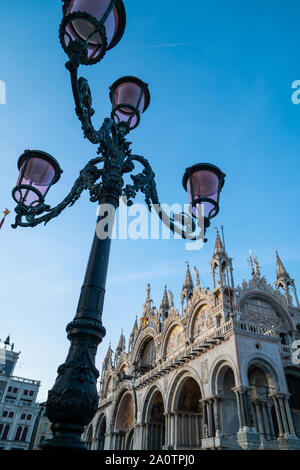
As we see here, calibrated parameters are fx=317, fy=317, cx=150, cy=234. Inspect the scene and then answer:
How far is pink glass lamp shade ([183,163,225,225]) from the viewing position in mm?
5188

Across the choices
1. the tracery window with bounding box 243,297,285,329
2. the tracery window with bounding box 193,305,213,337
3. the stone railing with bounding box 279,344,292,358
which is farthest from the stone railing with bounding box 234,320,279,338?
the tracery window with bounding box 193,305,213,337

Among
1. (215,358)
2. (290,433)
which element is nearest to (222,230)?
(215,358)

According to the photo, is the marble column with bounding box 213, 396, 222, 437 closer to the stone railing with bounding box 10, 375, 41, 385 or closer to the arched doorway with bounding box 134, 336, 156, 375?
the arched doorway with bounding box 134, 336, 156, 375

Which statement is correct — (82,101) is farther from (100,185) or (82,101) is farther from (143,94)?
(143,94)

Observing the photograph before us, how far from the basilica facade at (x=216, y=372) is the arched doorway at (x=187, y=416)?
56 mm

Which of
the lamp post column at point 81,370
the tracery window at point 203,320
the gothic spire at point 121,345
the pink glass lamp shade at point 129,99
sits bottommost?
the lamp post column at point 81,370

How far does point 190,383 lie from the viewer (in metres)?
20.0

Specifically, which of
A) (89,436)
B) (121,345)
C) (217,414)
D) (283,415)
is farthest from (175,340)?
(89,436)

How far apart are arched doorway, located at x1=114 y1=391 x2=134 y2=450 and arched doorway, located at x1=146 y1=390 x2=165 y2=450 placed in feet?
15.7

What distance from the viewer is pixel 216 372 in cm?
1633

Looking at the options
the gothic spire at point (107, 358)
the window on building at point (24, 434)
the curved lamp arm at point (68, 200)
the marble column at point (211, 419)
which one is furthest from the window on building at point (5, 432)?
the curved lamp arm at point (68, 200)

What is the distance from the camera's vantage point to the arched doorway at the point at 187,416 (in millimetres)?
18938

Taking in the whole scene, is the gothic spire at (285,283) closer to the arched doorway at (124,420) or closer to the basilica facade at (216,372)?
the basilica facade at (216,372)
